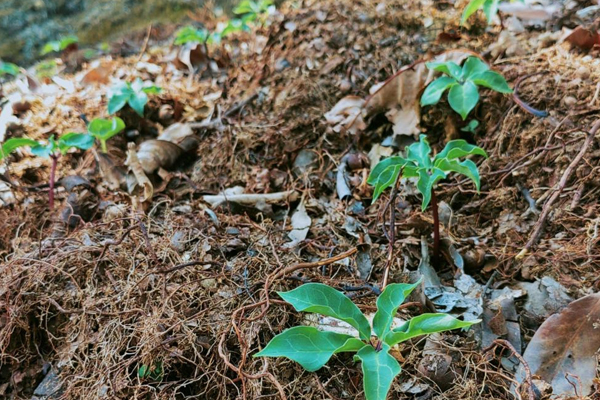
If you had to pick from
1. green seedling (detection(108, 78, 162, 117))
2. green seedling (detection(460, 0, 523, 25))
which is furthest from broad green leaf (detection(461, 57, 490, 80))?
green seedling (detection(108, 78, 162, 117))

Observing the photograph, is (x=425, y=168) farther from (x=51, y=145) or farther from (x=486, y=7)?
A: (x=51, y=145)

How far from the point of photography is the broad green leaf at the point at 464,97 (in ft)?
5.30

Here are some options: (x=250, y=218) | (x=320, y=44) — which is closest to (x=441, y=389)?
(x=250, y=218)

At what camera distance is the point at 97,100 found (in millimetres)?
2482

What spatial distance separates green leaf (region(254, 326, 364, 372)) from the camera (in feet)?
3.21

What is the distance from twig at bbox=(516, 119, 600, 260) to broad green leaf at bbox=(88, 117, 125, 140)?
1640mm

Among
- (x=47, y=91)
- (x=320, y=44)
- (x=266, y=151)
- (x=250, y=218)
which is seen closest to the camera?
(x=250, y=218)

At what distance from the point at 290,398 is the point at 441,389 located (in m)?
0.37

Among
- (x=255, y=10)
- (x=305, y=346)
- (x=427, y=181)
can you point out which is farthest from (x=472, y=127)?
(x=255, y=10)

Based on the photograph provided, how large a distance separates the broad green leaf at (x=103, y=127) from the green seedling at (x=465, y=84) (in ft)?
4.21

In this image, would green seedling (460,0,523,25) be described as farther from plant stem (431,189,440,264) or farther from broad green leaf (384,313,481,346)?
broad green leaf (384,313,481,346)

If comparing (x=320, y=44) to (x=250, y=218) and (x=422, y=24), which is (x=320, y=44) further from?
(x=250, y=218)

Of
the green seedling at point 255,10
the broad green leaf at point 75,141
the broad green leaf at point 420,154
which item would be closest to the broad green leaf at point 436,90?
the broad green leaf at point 420,154

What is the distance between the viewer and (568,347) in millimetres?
1146
